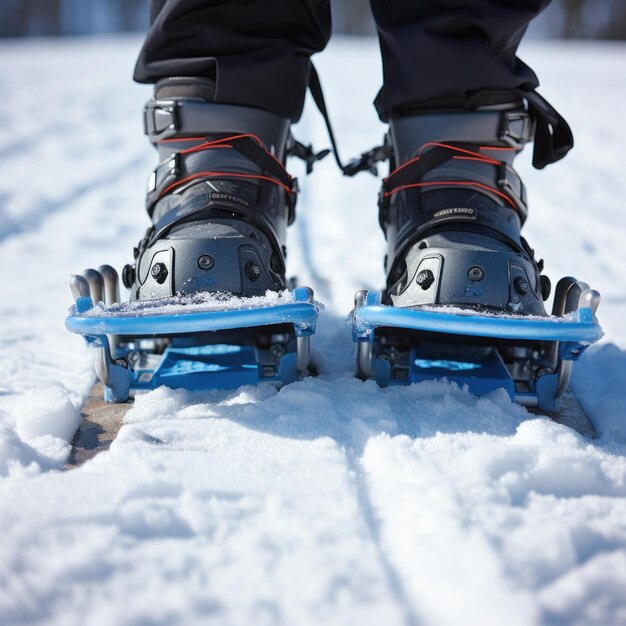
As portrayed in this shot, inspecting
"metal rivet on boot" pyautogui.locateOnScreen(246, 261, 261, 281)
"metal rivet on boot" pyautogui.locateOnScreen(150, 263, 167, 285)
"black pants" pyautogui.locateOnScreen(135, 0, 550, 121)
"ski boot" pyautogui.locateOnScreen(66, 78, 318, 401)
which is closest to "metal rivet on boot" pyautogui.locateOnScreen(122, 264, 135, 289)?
"ski boot" pyautogui.locateOnScreen(66, 78, 318, 401)

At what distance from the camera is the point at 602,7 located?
18172 mm

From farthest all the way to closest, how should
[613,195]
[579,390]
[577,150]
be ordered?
[577,150] < [613,195] < [579,390]

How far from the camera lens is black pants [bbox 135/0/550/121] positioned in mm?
1182

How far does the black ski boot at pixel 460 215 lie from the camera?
108 centimetres

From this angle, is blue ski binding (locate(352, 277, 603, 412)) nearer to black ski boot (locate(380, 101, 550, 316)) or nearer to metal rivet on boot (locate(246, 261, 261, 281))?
black ski boot (locate(380, 101, 550, 316))

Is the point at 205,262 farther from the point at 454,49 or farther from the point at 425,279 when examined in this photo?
the point at 454,49

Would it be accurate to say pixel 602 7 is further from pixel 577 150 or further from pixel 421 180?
pixel 421 180

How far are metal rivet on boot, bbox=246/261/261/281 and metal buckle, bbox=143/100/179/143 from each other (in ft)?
1.07

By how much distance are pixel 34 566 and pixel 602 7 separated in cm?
2112

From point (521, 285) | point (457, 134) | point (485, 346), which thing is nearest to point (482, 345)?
point (485, 346)

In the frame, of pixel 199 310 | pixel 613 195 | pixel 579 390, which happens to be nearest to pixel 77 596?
pixel 199 310

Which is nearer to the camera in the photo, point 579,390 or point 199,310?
point 199,310

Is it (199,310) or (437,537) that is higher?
(199,310)

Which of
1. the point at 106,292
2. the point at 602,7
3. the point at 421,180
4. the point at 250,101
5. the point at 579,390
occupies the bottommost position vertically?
the point at 579,390
